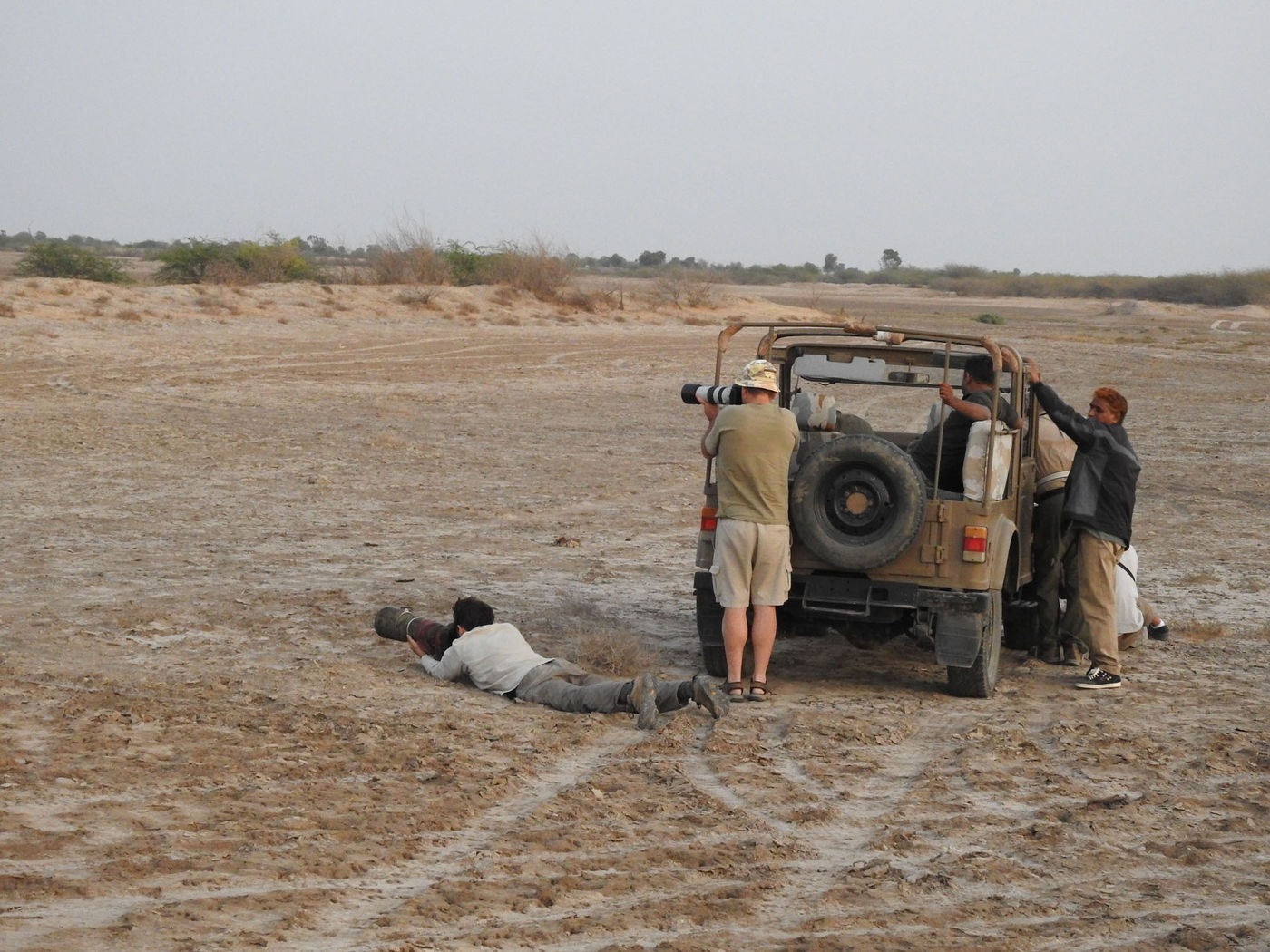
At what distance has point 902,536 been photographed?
7.75 metres

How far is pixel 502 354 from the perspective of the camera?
28.9m

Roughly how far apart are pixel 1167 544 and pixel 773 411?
6.50 m

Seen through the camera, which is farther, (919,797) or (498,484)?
(498,484)

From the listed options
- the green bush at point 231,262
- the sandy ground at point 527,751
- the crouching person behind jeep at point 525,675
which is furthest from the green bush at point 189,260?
the crouching person behind jeep at point 525,675

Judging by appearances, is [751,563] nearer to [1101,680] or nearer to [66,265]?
[1101,680]

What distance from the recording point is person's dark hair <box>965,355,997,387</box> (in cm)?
847

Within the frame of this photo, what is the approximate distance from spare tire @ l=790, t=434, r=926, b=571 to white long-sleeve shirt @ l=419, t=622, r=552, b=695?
156cm

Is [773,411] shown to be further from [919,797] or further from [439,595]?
[439,595]

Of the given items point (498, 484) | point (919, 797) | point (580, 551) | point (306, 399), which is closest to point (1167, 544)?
point (580, 551)

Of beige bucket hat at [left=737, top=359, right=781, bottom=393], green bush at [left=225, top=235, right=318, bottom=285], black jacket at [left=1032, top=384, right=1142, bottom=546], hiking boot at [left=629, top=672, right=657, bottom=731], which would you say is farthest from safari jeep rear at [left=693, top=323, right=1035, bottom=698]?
green bush at [left=225, top=235, right=318, bottom=285]

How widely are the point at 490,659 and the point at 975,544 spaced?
8.29 feet

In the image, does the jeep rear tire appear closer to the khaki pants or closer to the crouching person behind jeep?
the khaki pants

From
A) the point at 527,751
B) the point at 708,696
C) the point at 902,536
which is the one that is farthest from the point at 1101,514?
the point at 527,751

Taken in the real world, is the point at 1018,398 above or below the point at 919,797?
above
